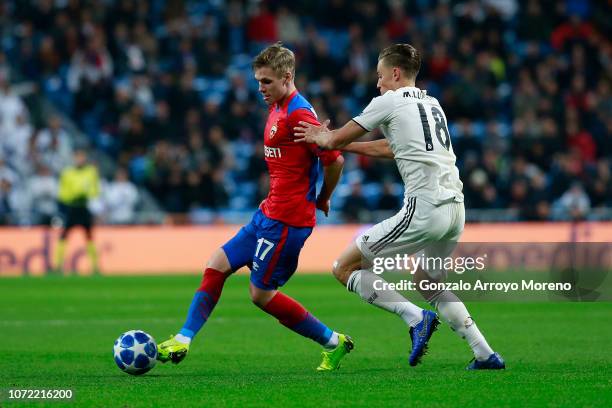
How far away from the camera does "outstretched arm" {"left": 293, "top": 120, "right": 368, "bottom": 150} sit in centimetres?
791

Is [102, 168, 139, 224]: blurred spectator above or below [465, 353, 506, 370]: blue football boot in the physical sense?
below

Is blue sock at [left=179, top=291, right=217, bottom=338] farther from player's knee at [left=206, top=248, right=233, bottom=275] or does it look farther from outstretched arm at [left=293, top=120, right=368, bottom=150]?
outstretched arm at [left=293, top=120, right=368, bottom=150]

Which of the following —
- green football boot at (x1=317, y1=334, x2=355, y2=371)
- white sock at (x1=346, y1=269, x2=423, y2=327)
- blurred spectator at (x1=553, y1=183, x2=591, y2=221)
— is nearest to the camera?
white sock at (x1=346, y1=269, x2=423, y2=327)

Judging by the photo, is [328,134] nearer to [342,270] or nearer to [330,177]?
[330,177]

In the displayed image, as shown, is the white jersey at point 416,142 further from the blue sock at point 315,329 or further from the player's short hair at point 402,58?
the blue sock at point 315,329

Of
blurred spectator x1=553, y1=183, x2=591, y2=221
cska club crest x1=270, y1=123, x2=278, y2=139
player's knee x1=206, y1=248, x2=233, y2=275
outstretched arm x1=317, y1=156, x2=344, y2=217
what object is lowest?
blurred spectator x1=553, y1=183, x2=591, y2=221

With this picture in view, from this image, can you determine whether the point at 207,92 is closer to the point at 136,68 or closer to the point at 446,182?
the point at 136,68

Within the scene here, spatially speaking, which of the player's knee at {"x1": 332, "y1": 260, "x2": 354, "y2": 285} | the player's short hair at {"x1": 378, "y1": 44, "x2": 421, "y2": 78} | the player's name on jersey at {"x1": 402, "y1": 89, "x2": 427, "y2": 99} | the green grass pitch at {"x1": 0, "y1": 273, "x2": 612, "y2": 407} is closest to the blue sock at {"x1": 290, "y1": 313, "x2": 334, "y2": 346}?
the green grass pitch at {"x1": 0, "y1": 273, "x2": 612, "y2": 407}

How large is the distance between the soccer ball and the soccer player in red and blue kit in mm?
82

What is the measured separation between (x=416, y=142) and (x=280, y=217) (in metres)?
1.11

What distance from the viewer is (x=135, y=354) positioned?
817cm

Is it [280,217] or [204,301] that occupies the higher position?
[280,217]

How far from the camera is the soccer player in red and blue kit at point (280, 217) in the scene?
27.3 ft

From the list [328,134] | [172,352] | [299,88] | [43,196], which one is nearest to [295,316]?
[172,352]
